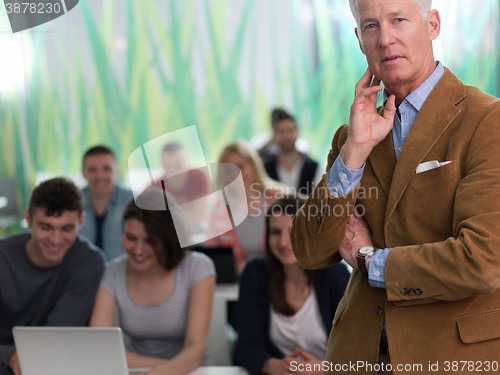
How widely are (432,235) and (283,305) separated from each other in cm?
114

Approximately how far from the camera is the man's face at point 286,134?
4.86 metres

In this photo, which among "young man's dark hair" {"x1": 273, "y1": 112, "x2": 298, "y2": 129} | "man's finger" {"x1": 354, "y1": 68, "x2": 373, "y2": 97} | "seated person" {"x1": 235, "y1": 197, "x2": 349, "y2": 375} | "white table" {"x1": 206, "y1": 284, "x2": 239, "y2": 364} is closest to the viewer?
"man's finger" {"x1": 354, "y1": 68, "x2": 373, "y2": 97}

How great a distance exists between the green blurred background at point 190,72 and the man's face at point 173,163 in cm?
326

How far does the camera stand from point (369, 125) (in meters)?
1.24

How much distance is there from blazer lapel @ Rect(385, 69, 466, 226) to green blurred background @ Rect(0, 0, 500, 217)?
3.96 m

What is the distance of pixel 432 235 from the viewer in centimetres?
117

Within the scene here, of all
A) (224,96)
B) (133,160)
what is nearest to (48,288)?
(133,160)

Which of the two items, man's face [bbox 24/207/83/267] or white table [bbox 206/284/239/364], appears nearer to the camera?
man's face [bbox 24/207/83/267]

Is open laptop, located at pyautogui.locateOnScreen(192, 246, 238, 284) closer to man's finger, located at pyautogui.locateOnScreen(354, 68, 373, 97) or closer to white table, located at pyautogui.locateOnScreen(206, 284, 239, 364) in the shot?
white table, located at pyautogui.locateOnScreen(206, 284, 239, 364)

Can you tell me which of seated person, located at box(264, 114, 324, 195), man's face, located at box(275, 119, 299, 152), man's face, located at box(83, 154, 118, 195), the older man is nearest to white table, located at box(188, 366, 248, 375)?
the older man

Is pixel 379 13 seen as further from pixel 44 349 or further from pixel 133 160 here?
pixel 44 349

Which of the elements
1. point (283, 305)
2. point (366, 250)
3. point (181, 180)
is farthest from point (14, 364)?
point (366, 250)

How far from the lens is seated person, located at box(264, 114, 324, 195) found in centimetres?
479

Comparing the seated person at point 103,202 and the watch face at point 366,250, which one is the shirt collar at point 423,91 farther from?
the seated person at point 103,202
